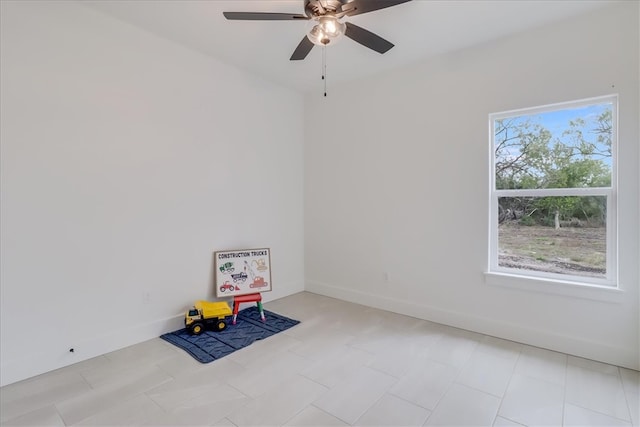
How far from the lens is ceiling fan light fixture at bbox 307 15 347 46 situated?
209cm

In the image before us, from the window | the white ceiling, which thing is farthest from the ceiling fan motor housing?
the window

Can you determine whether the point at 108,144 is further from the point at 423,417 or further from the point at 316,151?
the point at 423,417

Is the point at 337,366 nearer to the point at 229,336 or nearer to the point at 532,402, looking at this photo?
the point at 229,336

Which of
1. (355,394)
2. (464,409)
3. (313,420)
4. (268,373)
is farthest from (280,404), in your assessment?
(464,409)

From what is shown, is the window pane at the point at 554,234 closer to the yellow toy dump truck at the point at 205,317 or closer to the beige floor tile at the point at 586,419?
the beige floor tile at the point at 586,419

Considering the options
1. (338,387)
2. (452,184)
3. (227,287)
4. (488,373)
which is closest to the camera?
(338,387)

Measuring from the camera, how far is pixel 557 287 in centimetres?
275

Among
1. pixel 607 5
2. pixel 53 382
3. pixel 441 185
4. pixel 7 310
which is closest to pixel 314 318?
pixel 441 185

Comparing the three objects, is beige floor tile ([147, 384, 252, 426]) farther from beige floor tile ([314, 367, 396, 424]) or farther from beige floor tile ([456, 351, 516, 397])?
beige floor tile ([456, 351, 516, 397])

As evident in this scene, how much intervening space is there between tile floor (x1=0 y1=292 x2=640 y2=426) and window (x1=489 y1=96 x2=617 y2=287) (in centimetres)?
79

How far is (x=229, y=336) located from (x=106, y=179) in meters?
1.80

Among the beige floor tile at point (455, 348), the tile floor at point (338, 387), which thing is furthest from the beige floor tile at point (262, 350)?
the beige floor tile at point (455, 348)

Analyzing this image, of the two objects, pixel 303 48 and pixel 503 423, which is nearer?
pixel 503 423

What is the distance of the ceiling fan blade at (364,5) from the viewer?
193cm
